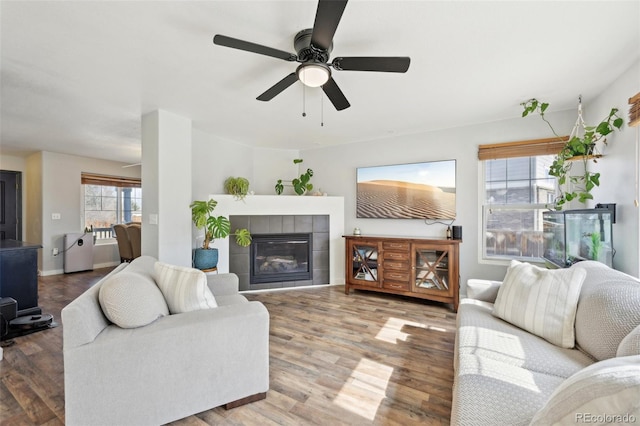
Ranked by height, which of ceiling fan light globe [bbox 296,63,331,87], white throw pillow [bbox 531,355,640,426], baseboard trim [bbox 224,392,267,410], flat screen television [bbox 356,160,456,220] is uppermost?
ceiling fan light globe [bbox 296,63,331,87]

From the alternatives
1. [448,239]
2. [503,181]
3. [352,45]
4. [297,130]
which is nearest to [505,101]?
[503,181]

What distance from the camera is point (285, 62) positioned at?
2.05 m

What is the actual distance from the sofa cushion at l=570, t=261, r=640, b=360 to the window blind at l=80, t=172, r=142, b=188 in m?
7.57

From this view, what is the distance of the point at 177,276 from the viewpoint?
1.72 meters

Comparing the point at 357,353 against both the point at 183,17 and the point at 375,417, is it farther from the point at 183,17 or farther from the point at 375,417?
the point at 183,17

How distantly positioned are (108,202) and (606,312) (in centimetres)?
776

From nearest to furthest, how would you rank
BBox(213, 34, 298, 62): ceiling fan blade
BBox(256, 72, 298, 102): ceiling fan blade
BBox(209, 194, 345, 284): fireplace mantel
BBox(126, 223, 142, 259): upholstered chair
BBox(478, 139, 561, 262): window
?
BBox(213, 34, 298, 62): ceiling fan blade, BBox(256, 72, 298, 102): ceiling fan blade, BBox(478, 139, 561, 262): window, BBox(209, 194, 345, 284): fireplace mantel, BBox(126, 223, 142, 259): upholstered chair

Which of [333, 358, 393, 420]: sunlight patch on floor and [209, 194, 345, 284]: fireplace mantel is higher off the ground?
[209, 194, 345, 284]: fireplace mantel

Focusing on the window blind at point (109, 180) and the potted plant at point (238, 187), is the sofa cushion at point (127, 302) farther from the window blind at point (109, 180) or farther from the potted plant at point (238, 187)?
the window blind at point (109, 180)

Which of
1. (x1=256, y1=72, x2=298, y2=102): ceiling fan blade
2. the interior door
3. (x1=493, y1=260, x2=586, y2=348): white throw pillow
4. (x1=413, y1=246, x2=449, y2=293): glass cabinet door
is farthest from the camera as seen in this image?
the interior door

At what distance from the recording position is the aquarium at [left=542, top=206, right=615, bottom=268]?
2.02m

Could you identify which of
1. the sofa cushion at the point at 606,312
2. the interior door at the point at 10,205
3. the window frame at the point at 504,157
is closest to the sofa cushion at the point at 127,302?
the sofa cushion at the point at 606,312

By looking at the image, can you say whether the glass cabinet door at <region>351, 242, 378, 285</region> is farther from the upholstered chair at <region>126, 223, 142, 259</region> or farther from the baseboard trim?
the upholstered chair at <region>126, 223, 142, 259</region>

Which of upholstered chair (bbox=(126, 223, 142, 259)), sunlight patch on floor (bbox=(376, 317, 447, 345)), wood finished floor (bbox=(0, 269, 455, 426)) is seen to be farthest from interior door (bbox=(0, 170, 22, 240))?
sunlight patch on floor (bbox=(376, 317, 447, 345))
